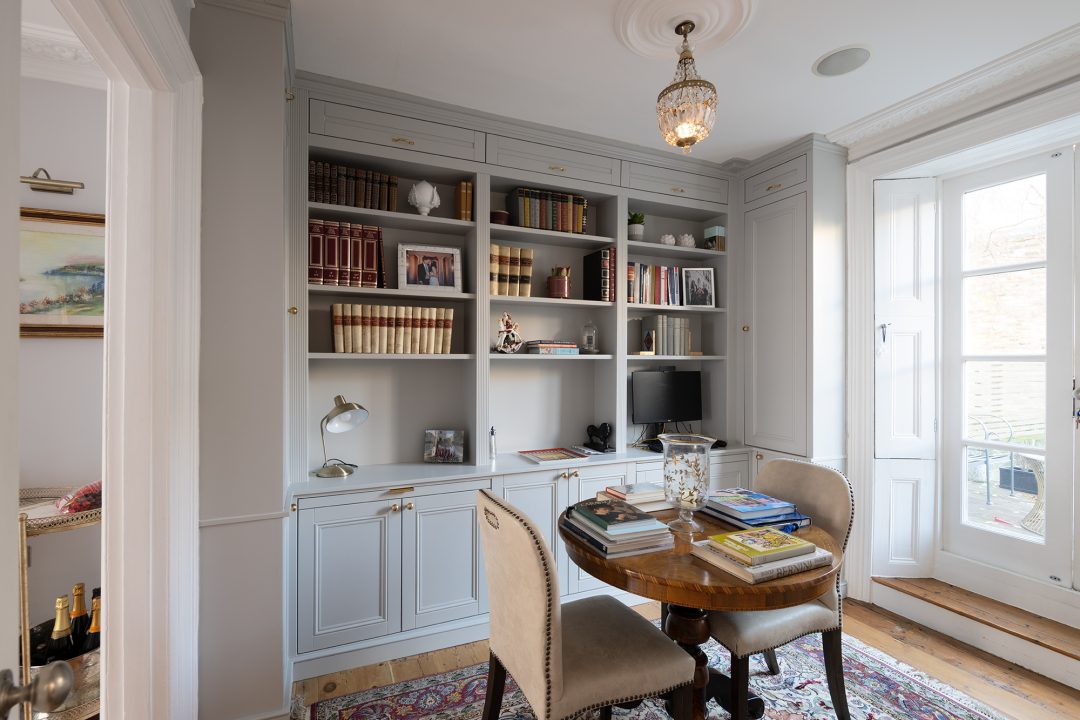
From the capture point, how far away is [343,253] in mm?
2516

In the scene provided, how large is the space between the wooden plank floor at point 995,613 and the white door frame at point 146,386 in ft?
11.2

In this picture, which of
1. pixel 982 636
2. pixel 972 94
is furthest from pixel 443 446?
pixel 972 94

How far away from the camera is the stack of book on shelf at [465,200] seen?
2740 millimetres

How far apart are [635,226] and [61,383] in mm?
2905

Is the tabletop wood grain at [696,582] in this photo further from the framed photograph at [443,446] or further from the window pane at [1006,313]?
the window pane at [1006,313]

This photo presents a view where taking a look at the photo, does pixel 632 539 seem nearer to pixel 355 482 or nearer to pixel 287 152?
pixel 355 482

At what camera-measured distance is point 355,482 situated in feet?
7.88

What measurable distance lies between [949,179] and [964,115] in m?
0.44

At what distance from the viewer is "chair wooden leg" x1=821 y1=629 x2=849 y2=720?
1.88 metres

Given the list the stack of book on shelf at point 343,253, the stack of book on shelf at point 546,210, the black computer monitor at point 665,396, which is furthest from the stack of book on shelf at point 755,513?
the stack of book on shelf at point 343,253

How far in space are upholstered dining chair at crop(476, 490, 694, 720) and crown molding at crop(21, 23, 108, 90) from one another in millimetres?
2215

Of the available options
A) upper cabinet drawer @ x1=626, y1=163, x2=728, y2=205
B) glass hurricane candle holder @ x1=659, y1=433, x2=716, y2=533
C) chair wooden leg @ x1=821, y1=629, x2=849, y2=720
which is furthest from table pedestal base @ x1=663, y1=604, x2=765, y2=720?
upper cabinet drawer @ x1=626, y1=163, x2=728, y2=205

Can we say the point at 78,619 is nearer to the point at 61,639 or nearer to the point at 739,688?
the point at 61,639

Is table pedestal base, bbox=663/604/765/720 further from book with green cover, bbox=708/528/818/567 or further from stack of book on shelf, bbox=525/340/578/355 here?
stack of book on shelf, bbox=525/340/578/355
